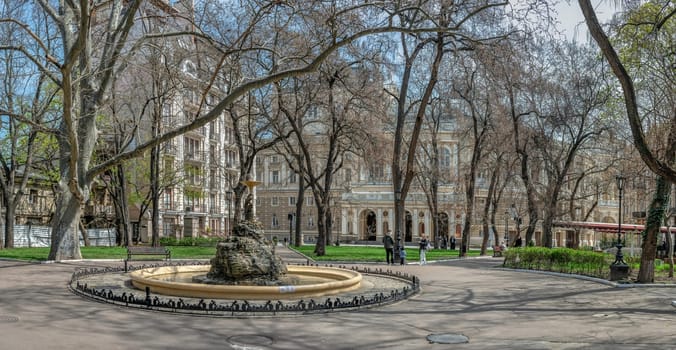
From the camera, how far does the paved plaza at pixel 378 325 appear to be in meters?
9.58

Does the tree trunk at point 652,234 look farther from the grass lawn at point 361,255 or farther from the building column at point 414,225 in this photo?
the building column at point 414,225

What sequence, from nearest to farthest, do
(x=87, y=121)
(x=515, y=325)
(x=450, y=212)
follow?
(x=515, y=325), (x=87, y=121), (x=450, y=212)

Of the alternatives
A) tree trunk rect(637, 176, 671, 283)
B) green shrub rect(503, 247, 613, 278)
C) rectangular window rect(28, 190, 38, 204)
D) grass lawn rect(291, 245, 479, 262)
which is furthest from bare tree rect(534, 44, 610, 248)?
rectangular window rect(28, 190, 38, 204)

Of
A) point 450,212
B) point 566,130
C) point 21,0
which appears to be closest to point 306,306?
point 21,0

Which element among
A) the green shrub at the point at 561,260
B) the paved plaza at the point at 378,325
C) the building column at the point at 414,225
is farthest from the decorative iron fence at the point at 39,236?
the building column at the point at 414,225

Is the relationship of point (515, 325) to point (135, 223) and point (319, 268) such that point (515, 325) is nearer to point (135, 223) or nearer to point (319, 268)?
point (319, 268)

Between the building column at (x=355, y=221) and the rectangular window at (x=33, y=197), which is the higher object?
the rectangular window at (x=33, y=197)

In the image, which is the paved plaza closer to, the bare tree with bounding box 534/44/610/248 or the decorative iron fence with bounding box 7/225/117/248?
the bare tree with bounding box 534/44/610/248

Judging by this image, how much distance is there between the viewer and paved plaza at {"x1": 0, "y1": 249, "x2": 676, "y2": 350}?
9578 mm

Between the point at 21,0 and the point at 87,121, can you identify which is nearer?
the point at 21,0

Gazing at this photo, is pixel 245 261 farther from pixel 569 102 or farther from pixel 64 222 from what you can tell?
pixel 569 102

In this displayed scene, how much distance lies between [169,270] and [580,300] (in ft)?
40.1

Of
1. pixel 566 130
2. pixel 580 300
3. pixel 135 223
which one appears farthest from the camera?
pixel 135 223

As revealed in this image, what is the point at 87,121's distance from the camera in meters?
23.8
